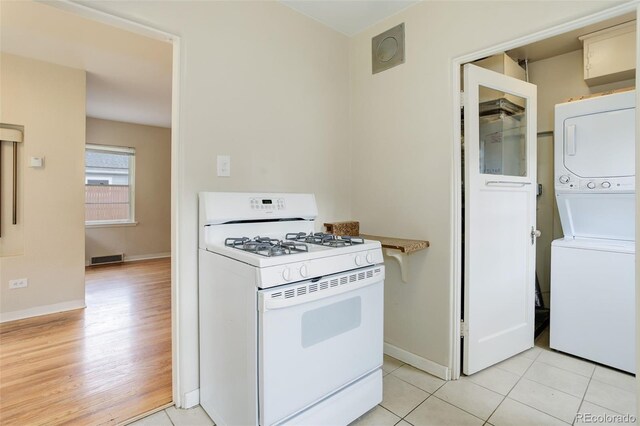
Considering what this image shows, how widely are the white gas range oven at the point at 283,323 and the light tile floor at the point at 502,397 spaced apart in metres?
0.18

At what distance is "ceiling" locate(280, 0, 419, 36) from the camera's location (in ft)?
7.19

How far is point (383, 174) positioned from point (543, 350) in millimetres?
1846

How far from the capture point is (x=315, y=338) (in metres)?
1.45

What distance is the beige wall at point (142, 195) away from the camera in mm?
5648

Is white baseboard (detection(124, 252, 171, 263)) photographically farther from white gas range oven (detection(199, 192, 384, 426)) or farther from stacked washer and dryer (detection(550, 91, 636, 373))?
stacked washer and dryer (detection(550, 91, 636, 373))

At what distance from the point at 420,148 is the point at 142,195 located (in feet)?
18.7

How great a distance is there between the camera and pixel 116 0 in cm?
154

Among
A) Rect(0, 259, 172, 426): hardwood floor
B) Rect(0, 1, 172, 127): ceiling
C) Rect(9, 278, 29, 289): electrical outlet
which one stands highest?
Rect(0, 1, 172, 127): ceiling

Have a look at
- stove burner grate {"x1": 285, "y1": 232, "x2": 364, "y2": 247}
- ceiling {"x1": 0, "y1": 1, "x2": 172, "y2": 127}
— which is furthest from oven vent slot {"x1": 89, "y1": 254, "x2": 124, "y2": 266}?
stove burner grate {"x1": 285, "y1": 232, "x2": 364, "y2": 247}

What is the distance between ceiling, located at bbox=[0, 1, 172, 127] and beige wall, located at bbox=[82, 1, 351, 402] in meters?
1.00

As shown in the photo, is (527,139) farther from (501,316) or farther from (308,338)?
(308,338)

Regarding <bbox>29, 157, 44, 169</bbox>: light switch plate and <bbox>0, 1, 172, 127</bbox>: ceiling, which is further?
<bbox>29, 157, 44, 169</bbox>: light switch plate

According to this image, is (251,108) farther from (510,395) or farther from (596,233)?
(596,233)

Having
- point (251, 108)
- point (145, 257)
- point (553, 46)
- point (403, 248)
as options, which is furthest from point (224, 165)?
point (145, 257)
